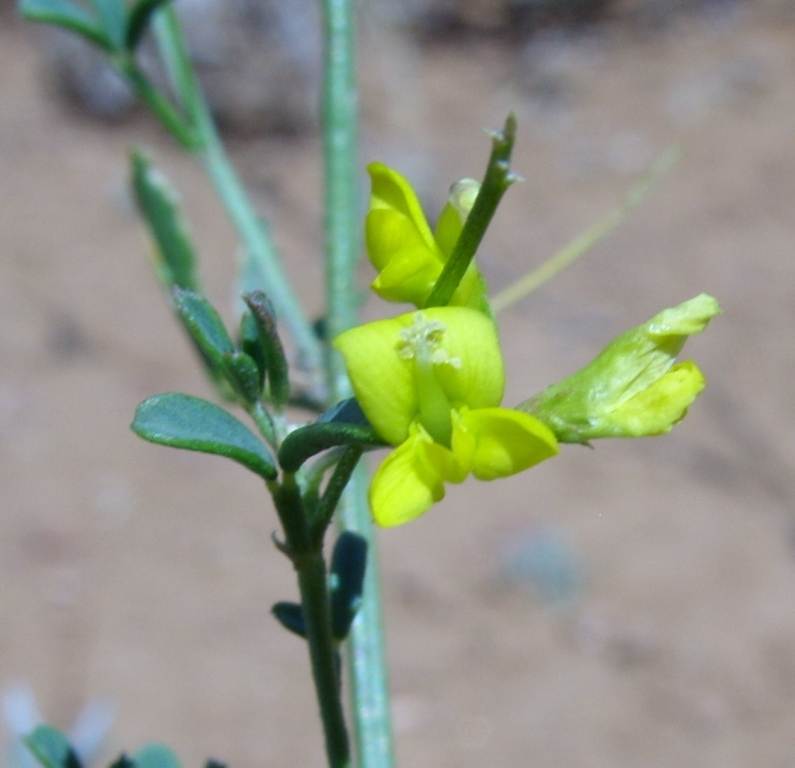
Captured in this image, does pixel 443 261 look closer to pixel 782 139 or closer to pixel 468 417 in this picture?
pixel 468 417

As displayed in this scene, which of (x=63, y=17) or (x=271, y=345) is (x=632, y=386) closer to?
(x=271, y=345)

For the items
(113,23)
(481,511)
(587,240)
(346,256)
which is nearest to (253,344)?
(346,256)

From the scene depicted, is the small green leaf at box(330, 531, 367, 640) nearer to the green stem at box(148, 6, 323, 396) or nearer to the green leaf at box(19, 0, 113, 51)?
the green stem at box(148, 6, 323, 396)

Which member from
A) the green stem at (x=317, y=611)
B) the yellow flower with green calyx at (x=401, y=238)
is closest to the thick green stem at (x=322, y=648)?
the green stem at (x=317, y=611)

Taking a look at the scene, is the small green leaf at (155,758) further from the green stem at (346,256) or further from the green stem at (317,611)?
the green stem at (317,611)

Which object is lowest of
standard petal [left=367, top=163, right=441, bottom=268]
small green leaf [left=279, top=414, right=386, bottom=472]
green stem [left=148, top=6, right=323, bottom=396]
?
small green leaf [left=279, top=414, right=386, bottom=472]

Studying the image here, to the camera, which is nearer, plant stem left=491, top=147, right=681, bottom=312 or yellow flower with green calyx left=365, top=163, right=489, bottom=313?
yellow flower with green calyx left=365, top=163, right=489, bottom=313

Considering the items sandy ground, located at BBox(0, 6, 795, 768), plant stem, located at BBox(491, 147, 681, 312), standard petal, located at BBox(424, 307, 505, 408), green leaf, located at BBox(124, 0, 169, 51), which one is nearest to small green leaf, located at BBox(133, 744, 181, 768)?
standard petal, located at BBox(424, 307, 505, 408)

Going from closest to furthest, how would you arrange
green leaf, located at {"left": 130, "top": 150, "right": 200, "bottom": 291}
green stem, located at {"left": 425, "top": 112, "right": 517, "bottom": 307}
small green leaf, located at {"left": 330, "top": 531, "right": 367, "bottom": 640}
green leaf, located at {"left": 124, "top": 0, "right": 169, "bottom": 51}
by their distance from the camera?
green stem, located at {"left": 425, "top": 112, "right": 517, "bottom": 307} → small green leaf, located at {"left": 330, "top": 531, "right": 367, "bottom": 640} → green leaf, located at {"left": 124, "top": 0, "right": 169, "bottom": 51} → green leaf, located at {"left": 130, "top": 150, "right": 200, "bottom": 291}
